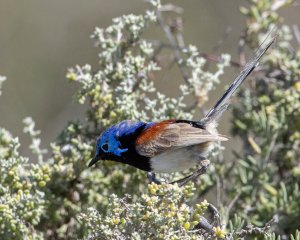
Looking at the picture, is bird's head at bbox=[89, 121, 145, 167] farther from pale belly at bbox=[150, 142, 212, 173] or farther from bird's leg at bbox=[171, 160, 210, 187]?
bird's leg at bbox=[171, 160, 210, 187]

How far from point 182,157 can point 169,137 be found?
13 centimetres

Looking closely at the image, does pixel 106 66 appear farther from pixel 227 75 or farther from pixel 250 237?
pixel 227 75

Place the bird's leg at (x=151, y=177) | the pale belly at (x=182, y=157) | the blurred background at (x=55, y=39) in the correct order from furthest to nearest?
the blurred background at (x=55, y=39) → the pale belly at (x=182, y=157) → the bird's leg at (x=151, y=177)

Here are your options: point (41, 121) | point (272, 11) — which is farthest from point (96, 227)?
point (41, 121)

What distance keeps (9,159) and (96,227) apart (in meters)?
0.93

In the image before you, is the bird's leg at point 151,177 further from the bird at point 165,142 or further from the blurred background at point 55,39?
the blurred background at point 55,39

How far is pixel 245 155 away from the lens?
477 cm

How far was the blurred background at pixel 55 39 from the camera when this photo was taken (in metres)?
7.73

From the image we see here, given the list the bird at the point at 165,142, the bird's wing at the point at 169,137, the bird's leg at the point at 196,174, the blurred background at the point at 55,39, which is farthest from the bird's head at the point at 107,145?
the blurred background at the point at 55,39

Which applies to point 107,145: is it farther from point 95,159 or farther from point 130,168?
point 130,168

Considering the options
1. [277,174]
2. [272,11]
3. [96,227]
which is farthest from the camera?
[272,11]

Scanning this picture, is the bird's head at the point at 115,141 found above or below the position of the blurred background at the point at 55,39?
below

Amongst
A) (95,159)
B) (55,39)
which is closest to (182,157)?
(95,159)

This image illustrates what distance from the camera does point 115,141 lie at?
174 inches
